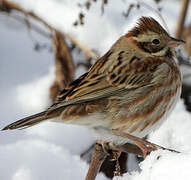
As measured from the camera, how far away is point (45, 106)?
481cm

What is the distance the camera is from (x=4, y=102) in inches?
179

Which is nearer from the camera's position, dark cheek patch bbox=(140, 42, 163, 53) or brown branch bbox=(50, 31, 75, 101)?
dark cheek patch bbox=(140, 42, 163, 53)

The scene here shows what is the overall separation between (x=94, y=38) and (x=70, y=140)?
1.01m

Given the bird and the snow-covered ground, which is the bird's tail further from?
the snow-covered ground

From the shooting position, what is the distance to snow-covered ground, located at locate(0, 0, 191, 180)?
9.34ft

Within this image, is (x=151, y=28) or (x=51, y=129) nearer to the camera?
(x=151, y=28)

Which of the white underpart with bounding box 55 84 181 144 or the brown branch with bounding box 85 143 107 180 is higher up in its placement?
the white underpart with bounding box 55 84 181 144

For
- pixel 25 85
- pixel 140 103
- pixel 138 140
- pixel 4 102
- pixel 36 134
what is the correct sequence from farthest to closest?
1. pixel 25 85
2. pixel 4 102
3. pixel 36 134
4. pixel 140 103
5. pixel 138 140

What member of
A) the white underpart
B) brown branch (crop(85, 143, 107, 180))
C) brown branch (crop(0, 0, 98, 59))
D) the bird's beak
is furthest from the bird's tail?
brown branch (crop(0, 0, 98, 59))

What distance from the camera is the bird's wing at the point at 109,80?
9.13 feet

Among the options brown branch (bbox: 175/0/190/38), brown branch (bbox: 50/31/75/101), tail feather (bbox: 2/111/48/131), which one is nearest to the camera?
tail feather (bbox: 2/111/48/131)

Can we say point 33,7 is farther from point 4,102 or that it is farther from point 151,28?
point 151,28

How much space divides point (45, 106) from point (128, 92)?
2.09m

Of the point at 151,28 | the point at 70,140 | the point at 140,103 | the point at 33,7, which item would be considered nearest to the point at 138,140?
the point at 140,103
